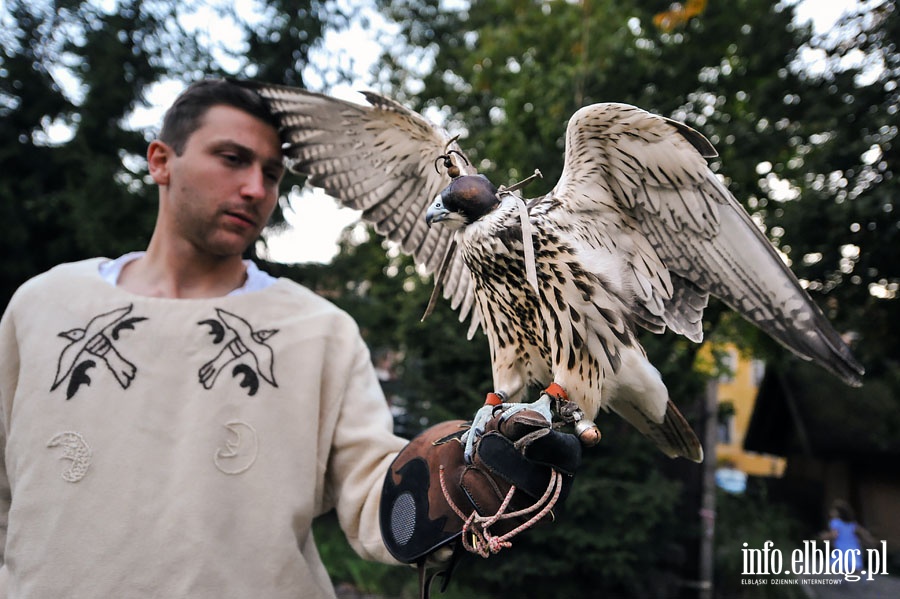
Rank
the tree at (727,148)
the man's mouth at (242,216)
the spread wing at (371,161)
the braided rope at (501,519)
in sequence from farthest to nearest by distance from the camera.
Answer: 1. the tree at (727,148)
2. the spread wing at (371,161)
3. the man's mouth at (242,216)
4. the braided rope at (501,519)

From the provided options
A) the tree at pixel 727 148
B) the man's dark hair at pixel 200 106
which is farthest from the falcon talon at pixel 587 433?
the tree at pixel 727 148

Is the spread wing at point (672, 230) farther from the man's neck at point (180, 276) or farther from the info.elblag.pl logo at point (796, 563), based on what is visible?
the info.elblag.pl logo at point (796, 563)

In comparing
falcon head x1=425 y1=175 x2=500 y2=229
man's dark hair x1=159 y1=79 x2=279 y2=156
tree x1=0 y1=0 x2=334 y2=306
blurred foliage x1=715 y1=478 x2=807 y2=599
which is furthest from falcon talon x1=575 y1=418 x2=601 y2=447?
blurred foliage x1=715 y1=478 x2=807 y2=599

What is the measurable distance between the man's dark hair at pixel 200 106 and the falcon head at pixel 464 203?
821mm

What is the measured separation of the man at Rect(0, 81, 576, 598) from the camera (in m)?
1.52

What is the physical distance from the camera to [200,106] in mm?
1784

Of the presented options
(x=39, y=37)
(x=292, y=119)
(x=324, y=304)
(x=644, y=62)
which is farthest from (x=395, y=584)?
(x=39, y=37)

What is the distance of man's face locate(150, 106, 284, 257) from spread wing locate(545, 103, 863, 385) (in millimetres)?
881

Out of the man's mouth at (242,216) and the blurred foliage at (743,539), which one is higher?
the blurred foliage at (743,539)

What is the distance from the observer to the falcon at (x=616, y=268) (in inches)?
50.1

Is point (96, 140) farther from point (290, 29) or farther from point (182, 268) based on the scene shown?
point (182, 268)

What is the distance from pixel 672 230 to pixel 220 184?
1.20m

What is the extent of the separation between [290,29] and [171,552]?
5409mm

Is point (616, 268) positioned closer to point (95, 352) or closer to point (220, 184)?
point (220, 184)
